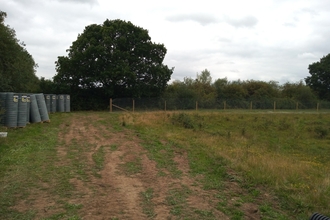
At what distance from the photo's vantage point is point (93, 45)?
34031 millimetres

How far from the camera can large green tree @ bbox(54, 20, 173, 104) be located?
34219mm

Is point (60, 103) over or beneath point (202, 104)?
beneath

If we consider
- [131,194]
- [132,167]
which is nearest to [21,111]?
[132,167]

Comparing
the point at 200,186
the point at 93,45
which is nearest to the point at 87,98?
the point at 93,45

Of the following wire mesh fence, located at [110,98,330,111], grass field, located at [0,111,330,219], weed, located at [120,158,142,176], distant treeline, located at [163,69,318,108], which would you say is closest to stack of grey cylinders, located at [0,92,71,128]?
grass field, located at [0,111,330,219]

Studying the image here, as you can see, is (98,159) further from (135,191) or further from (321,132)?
(321,132)

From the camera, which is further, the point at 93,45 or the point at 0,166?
the point at 93,45

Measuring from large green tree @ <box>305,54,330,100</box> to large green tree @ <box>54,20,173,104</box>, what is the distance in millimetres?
39202

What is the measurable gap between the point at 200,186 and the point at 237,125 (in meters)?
21.7

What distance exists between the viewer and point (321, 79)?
6388 centimetres

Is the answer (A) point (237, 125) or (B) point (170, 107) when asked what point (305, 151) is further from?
(B) point (170, 107)

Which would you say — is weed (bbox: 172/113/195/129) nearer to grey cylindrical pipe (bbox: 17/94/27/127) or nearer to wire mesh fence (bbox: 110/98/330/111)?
wire mesh fence (bbox: 110/98/330/111)

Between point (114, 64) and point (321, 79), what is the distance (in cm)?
4653

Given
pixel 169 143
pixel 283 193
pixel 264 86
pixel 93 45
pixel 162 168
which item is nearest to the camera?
pixel 283 193
